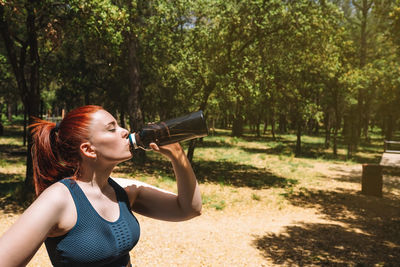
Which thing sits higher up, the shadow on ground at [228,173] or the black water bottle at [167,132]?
the black water bottle at [167,132]

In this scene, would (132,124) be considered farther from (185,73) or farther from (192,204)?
(192,204)

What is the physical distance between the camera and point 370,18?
31969 mm

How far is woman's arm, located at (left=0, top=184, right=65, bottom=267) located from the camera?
131cm

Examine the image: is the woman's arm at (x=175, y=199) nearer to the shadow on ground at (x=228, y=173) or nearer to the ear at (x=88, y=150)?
the ear at (x=88, y=150)

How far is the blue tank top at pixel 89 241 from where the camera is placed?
1541mm

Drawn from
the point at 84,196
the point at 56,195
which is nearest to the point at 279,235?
the point at 84,196

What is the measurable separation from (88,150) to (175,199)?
0.61 meters

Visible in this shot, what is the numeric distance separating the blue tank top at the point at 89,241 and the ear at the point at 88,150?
0.15 meters

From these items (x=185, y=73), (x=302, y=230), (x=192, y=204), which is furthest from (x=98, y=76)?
(x=192, y=204)

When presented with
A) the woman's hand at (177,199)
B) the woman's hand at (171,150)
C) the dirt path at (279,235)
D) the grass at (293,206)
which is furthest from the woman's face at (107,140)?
the grass at (293,206)

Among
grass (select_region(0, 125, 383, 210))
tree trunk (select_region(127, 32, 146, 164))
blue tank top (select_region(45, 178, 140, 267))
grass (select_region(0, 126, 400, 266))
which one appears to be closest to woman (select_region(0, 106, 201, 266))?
blue tank top (select_region(45, 178, 140, 267))

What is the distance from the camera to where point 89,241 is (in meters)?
1.57

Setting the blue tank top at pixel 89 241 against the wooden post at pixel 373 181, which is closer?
the blue tank top at pixel 89 241

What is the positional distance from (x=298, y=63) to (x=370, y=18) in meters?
21.9
